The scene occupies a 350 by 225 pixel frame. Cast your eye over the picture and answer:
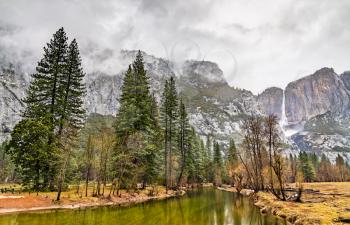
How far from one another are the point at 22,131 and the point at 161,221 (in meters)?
24.1

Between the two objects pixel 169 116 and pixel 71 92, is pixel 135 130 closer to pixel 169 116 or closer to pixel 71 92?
pixel 71 92

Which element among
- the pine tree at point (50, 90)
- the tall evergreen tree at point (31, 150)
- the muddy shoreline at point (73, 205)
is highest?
the pine tree at point (50, 90)

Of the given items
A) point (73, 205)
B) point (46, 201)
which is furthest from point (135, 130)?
point (46, 201)

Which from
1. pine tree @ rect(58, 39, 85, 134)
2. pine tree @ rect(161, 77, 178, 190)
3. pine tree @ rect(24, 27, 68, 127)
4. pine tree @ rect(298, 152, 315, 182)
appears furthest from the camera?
pine tree @ rect(298, 152, 315, 182)

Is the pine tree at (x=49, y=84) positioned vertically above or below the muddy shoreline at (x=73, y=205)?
above

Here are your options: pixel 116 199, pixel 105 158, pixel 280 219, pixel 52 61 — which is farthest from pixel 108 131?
pixel 280 219

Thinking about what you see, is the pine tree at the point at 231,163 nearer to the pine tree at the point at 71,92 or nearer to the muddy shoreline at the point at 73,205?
the muddy shoreline at the point at 73,205

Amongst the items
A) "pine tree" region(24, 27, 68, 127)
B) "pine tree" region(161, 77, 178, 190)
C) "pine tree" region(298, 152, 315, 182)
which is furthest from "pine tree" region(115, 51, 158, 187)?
"pine tree" region(298, 152, 315, 182)

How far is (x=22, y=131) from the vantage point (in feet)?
125

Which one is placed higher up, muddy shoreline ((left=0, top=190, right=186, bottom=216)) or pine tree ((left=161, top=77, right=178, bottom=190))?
pine tree ((left=161, top=77, right=178, bottom=190))

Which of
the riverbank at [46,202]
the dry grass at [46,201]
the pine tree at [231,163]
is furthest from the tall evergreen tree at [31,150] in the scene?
the pine tree at [231,163]

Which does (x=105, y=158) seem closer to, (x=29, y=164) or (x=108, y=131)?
(x=108, y=131)

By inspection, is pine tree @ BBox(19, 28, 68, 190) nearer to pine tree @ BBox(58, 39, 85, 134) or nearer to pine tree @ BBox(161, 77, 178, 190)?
pine tree @ BBox(58, 39, 85, 134)

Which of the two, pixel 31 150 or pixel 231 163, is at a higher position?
pixel 231 163
